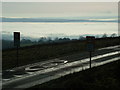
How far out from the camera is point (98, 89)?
11.9 meters

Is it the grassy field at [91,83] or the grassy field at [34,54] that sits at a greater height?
the grassy field at [34,54]

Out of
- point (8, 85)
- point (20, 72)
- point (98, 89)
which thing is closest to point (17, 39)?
point (20, 72)

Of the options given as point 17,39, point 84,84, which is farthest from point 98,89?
point 17,39

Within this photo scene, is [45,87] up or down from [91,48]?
down

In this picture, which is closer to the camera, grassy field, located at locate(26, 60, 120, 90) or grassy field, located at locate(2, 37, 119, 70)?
grassy field, located at locate(26, 60, 120, 90)

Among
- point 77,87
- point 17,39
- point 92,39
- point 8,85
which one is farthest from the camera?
point 17,39

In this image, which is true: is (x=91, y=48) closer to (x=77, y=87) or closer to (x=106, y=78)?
(x=106, y=78)

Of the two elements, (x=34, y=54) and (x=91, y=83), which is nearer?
(x=91, y=83)

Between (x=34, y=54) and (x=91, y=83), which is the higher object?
(x=34, y=54)

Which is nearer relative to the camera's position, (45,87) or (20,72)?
(45,87)

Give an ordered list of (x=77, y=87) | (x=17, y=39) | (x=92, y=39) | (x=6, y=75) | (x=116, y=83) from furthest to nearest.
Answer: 1. (x=17, y=39)
2. (x=92, y=39)
3. (x=6, y=75)
4. (x=116, y=83)
5. (x=77, y=87)

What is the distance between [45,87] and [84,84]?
69.6 inches

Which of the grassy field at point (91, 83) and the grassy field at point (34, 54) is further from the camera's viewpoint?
the grassy field at point (34, 54)

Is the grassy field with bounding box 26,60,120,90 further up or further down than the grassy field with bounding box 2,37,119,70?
further down
